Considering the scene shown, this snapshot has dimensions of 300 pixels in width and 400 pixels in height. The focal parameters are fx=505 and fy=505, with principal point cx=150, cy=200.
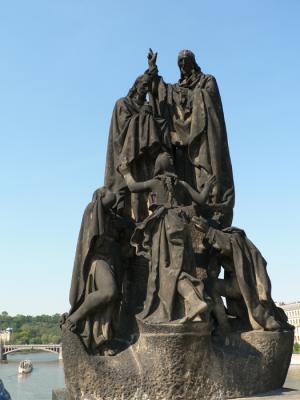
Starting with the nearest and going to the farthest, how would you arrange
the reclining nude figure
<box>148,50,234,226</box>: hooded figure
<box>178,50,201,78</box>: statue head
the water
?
the reclining nude figure < <box>148,50,234,226</box>: hooded figure < <box>178,50,201,78</box>: statue head < the water

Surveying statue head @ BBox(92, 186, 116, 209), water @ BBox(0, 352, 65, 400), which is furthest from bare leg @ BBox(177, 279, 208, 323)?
water @ BBox(0, 352, 65, 400)

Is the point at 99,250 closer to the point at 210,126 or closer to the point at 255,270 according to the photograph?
the point at 255,270

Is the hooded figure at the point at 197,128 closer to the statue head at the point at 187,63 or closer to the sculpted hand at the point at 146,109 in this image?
the statue head at the point at 187,63

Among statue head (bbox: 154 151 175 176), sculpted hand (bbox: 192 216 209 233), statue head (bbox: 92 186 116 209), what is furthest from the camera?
statue head (bbox: 154 151 175 176)

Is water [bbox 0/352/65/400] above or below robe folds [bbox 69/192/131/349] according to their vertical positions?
below

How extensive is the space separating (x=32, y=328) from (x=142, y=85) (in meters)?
110

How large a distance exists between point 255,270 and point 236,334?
0.84m

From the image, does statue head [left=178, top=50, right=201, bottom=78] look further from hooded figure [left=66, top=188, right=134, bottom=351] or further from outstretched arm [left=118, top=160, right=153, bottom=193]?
hooded figure [left=66, top=188, right=134, bottom=351]

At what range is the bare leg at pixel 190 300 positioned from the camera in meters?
5.36

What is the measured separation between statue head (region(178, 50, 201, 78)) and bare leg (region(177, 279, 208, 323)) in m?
4.04

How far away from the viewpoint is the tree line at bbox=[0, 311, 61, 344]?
10150 centimetres

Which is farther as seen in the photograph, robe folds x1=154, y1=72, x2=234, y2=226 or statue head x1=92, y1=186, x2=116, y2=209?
robe folds x1=154, y1=72, x2=234, y2=226

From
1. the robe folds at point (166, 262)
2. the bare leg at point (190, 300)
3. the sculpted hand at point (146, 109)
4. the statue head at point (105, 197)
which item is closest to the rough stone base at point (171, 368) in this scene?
the bare leg at point (190, 300)

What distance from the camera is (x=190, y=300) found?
547 centimetres
